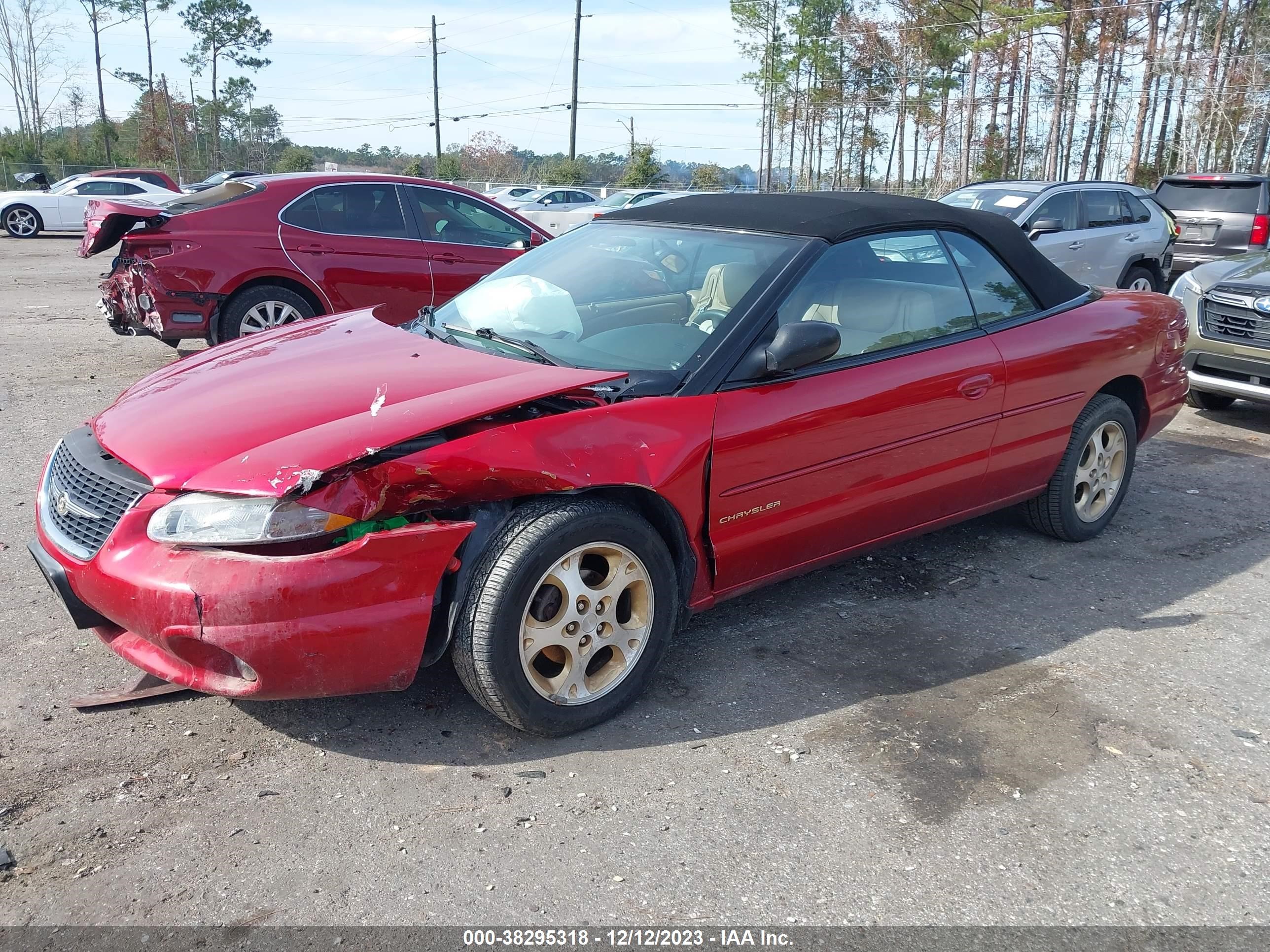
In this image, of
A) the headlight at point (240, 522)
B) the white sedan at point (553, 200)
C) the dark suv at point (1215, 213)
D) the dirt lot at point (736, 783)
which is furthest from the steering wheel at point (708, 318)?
the white sedan at point (553, 200)

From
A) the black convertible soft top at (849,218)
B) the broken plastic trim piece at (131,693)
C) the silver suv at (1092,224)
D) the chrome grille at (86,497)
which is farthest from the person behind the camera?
the silver suv at (1092,224)

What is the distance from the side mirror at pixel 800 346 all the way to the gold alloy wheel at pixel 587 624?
816 millimetres

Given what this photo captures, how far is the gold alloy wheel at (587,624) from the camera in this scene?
2939mm

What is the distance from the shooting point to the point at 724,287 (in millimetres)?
3619

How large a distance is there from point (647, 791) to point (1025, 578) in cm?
241

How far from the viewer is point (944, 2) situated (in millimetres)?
37781

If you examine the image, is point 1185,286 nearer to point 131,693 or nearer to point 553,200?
point 131,693

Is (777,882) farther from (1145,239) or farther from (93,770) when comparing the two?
(1145,239)

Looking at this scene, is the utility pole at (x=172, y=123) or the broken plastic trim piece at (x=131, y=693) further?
the utility pole at (x=172, y=123)

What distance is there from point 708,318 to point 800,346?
1.31 feet

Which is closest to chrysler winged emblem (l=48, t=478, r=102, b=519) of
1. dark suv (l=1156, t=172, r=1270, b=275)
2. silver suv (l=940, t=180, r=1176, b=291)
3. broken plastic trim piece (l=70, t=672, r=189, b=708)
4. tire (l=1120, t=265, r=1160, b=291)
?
broken plastic trim piece (l=70, t=672, r=189, b=708)

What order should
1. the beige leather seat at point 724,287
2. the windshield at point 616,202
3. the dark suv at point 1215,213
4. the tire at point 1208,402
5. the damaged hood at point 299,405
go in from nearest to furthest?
the damaged hood at point 299,405 → the beige leather seat at point 724,287 → the tire at point 1208,402 → the dark suv at point 1215,213 → the windshield at point 616,202

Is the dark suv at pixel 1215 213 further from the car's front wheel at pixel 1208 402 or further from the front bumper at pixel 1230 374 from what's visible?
the front bumper at pixel 1230 374

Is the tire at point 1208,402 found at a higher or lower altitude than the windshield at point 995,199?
lower
